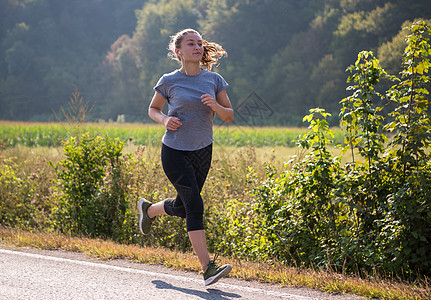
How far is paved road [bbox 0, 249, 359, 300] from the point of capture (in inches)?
181

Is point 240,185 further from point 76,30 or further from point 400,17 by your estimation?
point 76,30

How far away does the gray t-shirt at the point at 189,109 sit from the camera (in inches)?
195

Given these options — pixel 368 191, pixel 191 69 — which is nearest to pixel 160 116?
pixel 191 69

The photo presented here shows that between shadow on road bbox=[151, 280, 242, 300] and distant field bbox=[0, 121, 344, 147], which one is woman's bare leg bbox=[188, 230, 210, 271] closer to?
shadow on road bbox=[151, 280, 242, 300]

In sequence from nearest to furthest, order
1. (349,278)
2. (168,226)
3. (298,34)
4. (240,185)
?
(349,278) → (168,226) → (240,185) → (298,34)

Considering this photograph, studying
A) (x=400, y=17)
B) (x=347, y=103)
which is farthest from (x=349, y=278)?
(x=400, y=17)

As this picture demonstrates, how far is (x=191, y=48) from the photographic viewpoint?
16.7 ft

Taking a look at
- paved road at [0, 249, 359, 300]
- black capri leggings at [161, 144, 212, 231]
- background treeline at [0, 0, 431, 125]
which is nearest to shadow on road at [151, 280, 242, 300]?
paved road at [0, 249, 359, 300]

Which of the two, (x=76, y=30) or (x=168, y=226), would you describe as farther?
(x=76, y=30)

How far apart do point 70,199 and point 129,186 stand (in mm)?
869

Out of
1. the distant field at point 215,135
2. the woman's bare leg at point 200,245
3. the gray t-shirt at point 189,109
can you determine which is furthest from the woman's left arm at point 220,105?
the distant field at point 215,135

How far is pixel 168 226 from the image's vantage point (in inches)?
282

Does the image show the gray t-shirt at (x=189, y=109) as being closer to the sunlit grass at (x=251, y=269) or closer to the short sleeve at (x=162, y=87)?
the short sleeve at (x=162, y=87)

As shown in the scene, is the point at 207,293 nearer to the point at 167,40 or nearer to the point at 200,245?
the point at 200,245
